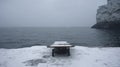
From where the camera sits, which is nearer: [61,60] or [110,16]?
[61,60]

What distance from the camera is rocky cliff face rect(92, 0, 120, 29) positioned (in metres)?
120

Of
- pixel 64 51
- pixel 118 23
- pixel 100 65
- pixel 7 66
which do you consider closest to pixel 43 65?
pixel 7 66

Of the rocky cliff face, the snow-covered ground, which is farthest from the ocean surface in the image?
the rocky cliff face

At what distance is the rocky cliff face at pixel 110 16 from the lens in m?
120

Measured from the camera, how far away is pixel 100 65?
8695 mm

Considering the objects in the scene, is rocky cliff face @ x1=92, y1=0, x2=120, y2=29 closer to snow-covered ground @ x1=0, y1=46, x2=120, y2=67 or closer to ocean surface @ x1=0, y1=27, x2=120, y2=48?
ocean surface @ x1=0, y1=27, x2=120, y2=48

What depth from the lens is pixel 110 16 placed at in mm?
128125

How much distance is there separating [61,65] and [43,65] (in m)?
1.44

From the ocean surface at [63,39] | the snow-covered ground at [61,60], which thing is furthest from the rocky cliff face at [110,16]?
the snow-covered ground at [61,60]

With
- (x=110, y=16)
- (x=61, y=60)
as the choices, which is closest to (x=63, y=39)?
(x=61, y=60)

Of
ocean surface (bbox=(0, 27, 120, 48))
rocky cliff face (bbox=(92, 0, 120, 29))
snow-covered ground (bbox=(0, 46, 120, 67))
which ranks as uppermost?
rocky cliff face (bbox=(92, 0, 120, 29))

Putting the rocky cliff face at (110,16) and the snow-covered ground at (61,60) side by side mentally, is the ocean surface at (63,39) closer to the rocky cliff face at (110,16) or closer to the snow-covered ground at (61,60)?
the snow-covered ground at (61,60)

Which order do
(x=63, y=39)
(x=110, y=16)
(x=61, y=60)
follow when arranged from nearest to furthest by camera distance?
(x=61, y=60)
(x=63, y=39)
(x=110, y=16)

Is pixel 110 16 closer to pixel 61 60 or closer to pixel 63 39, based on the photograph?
pixel 63 39
